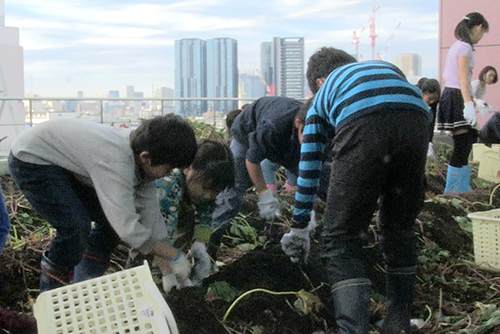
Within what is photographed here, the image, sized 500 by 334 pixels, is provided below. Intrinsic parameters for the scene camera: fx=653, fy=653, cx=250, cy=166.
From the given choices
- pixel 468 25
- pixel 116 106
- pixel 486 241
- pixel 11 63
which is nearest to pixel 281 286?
pixel 486 241

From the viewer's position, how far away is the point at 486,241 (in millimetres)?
3383

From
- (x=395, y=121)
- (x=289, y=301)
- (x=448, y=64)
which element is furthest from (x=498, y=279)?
(x=448, y=64)

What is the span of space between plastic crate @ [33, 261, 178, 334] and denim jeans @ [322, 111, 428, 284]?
2.21 feet

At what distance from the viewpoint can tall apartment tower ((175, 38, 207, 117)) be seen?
26.2 ft

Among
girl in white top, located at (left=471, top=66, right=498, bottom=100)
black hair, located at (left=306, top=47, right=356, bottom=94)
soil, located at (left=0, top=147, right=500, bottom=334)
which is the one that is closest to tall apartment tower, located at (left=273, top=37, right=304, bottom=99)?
girl in white top, located at (left=471, top=66, right=498, bottom=100)

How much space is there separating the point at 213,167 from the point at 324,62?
64 cm

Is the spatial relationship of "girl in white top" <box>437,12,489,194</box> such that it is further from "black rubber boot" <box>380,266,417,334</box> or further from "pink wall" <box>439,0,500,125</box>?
"pink wall" <box>439,0,500,125</box>

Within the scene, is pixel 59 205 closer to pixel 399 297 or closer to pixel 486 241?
pixel 399 297

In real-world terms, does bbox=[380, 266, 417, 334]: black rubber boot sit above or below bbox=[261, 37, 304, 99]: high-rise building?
below

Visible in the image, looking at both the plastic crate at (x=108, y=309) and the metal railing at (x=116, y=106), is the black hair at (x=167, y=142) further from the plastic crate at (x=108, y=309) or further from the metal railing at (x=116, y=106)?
the metal railing at (x=116, y=106)

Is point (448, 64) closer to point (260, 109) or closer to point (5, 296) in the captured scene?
point (260, 109)

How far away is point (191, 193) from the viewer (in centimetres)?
266

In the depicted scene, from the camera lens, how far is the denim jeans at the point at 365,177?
2109 millimetres

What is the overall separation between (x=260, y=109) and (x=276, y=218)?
66cm
